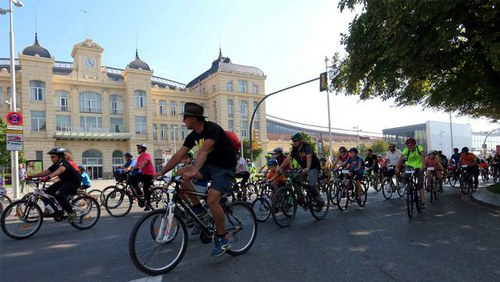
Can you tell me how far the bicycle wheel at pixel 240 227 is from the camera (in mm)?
5300

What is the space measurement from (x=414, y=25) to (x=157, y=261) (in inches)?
318

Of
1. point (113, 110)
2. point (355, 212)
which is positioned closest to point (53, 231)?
point (355, 212)

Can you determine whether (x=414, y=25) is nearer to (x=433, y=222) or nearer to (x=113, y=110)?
(x=433, y=222)

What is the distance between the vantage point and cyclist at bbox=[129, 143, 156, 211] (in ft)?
33.6

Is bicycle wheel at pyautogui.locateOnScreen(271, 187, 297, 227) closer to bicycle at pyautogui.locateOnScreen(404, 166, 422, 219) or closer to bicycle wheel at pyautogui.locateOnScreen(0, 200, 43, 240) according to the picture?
bicycle at pyautogui.locateOnScreen(404, 166, 422, 219)

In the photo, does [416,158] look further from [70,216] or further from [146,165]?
[70,216]

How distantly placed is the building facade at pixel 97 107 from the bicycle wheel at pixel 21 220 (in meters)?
45.0

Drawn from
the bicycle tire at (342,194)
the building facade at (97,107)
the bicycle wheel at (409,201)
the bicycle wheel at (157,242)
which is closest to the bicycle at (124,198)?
the bicycle tire at (342,194)

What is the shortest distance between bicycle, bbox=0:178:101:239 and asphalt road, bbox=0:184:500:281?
8.6 inches

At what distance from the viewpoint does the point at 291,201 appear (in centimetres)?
782

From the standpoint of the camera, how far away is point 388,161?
43.7 feet

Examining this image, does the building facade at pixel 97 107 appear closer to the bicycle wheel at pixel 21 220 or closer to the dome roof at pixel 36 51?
the dome roof at pixel 36 51

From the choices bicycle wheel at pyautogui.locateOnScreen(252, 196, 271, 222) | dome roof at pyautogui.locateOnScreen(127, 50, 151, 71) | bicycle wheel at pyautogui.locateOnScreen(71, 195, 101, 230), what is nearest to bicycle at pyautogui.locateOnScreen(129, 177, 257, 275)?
bicycle wheel at pyautogui.locateOnScreen(252, 196, 271, 222)

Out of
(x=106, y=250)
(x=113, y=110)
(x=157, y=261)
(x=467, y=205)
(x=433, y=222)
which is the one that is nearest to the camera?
(x=157, y=261)
